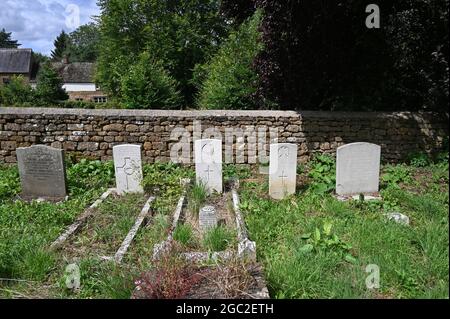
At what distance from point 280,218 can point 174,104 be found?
442 inches

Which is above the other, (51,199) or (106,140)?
(106,140)

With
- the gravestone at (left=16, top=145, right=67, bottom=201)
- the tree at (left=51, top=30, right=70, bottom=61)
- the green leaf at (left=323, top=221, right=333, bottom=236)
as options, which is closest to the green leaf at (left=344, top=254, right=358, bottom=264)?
the green leaf at (left=323, top=221, right=333, bottom=236)

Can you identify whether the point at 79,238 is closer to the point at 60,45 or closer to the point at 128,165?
the point at 128,165

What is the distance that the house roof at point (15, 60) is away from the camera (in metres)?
52.0

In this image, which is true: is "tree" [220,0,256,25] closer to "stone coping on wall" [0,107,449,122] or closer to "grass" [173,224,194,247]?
"stone coping on wall" [0,107,449,122]

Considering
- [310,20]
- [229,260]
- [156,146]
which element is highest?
[310,20]

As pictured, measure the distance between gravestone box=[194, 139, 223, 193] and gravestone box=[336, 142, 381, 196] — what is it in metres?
2.15

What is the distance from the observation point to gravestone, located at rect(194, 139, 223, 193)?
6634mm

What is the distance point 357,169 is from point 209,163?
268cm

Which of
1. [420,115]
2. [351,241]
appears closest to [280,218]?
[351,241]

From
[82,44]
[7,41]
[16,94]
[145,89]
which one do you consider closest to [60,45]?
[82,44]

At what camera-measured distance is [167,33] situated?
1089 inches
